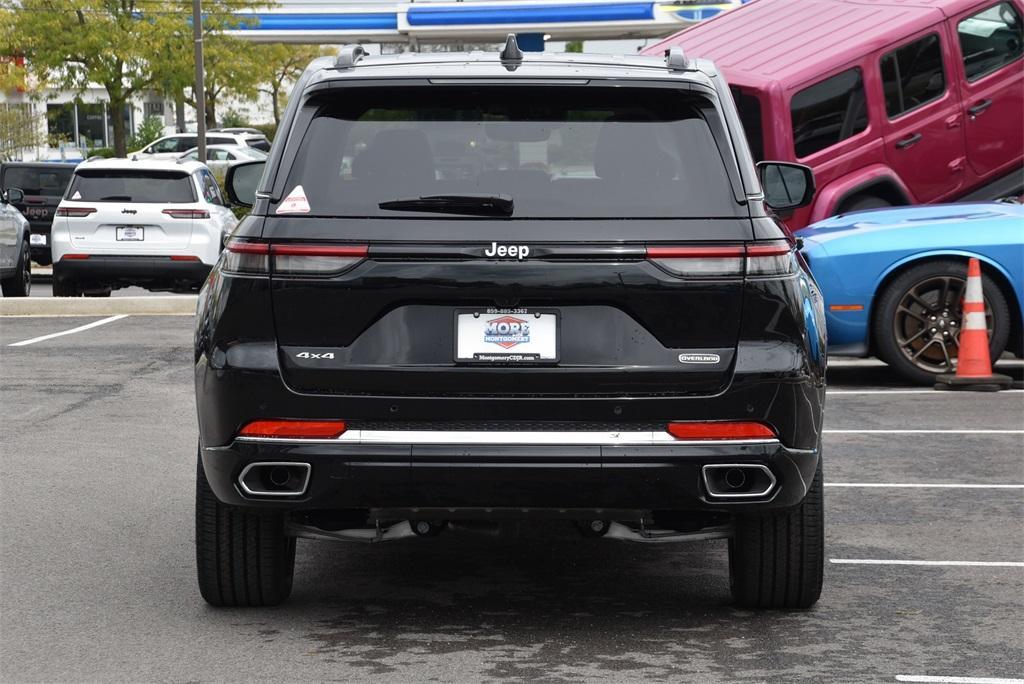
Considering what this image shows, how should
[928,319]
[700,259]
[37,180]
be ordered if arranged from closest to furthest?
[700,259], [928,319], [37,180]

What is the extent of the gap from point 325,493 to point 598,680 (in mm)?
971

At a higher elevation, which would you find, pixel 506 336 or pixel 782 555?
pixel 506 336

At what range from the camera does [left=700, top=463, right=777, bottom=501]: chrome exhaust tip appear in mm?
5215

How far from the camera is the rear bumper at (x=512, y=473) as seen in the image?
5156mm

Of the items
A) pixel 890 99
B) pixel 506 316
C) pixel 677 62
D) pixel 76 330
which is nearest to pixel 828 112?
pixel 890 99

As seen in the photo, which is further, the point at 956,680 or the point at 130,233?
the point at 130,233

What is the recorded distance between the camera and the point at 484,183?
530 cm

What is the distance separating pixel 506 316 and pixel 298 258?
25.3 inches

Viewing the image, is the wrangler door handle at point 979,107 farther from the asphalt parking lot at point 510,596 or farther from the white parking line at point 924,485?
the white parking line at point 924,485

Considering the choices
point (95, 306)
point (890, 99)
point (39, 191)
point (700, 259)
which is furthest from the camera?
point (39, 191)

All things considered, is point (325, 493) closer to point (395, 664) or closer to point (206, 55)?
point (395, 664)

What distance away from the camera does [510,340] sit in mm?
5207

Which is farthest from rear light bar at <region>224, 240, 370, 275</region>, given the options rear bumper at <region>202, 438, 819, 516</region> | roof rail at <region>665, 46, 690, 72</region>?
roof rail at <region>665, 46, 690, 72</region>

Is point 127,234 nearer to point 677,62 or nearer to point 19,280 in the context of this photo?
point 19,280
